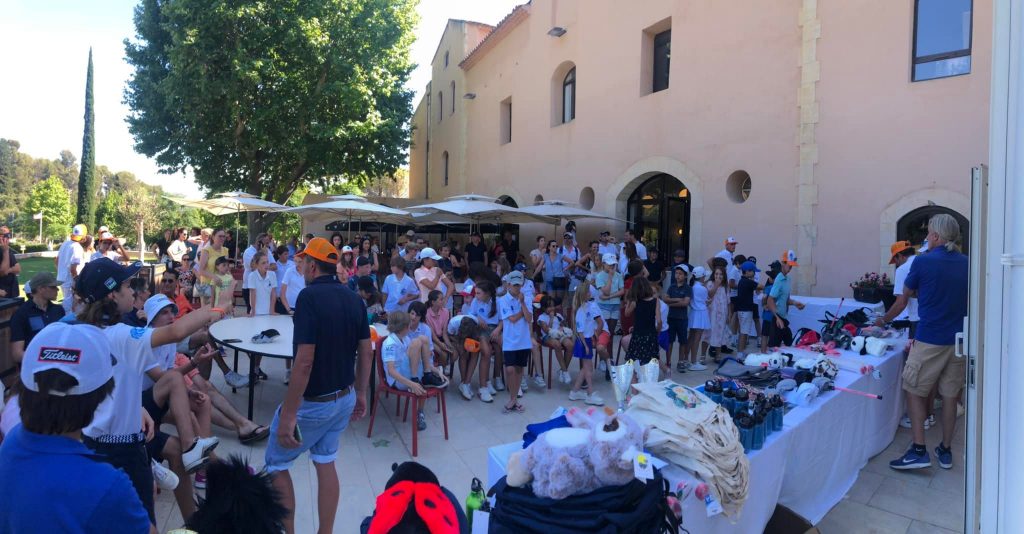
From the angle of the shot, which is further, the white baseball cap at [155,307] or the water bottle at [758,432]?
the white baseball cap at [155,307]

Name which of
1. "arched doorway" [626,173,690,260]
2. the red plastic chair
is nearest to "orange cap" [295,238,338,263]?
the red plastic chair

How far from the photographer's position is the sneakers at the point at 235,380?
21.0ft

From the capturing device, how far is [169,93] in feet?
58.7

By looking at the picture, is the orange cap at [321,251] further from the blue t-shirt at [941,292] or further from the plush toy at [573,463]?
the blue t-shirt at [941,292]

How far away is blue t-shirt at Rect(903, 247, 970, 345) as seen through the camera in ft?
14.4

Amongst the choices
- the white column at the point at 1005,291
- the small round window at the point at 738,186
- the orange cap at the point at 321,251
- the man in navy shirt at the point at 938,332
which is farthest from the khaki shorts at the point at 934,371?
the small round window at the point at 738,186

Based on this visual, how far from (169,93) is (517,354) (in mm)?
17530

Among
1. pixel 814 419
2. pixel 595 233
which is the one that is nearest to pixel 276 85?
pixel 595 233

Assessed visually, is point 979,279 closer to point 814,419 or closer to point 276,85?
point 814,419

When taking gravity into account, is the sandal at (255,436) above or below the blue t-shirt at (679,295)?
below

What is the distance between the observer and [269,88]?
61.6 feet

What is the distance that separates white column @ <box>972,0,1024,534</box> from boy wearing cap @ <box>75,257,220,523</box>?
3136 millimetres

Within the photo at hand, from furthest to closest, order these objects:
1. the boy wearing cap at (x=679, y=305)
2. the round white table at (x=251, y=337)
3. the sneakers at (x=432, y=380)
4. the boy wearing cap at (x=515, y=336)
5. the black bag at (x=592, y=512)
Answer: the boy wearing cap at (x=679, y=305) → the boy wearing cap at (x=515, y=336) → the sneakers at (x=432, y=380) → the round white table at (x=251, y=337) → the black bag at (x=592, y=512)

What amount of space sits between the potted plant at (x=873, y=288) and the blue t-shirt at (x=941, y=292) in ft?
13.3
